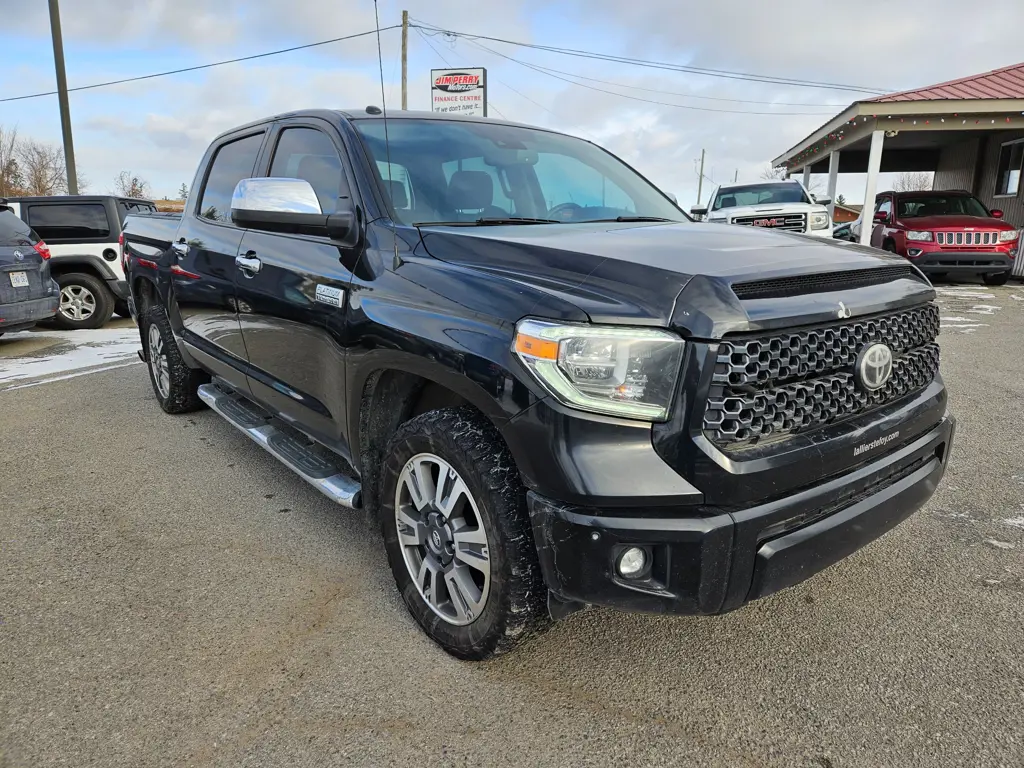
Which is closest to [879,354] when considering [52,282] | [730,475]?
[730,475]

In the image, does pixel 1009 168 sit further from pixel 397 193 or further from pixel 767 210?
pixel 397 193

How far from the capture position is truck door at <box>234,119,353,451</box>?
2.76 metres

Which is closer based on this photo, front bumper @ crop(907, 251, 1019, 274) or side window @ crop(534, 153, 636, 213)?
side window @ crop(534, 153, 636, 213)

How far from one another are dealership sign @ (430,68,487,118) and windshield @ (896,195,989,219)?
15.1 m

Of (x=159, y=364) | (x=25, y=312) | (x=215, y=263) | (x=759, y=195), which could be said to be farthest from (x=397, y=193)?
(x=759, y=195)

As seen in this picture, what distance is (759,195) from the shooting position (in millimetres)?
12984

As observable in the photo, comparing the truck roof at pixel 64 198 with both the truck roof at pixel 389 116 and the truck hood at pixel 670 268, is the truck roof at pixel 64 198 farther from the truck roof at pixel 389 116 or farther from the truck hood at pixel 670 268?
the truck hood at pixel 670 268

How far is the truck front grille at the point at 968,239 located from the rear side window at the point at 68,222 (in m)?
13.5

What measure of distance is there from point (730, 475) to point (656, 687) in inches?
32.4

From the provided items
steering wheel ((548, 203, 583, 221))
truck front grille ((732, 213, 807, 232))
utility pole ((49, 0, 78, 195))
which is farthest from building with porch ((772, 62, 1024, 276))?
utility pole ((49, 0, 78, 195))

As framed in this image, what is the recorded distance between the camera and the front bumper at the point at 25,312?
7.75 metres

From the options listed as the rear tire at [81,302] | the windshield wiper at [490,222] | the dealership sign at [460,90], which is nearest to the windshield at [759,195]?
the rear tire at [81,302]

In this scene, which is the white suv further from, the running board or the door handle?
the door handle

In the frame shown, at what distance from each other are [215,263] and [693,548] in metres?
3.04
